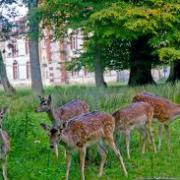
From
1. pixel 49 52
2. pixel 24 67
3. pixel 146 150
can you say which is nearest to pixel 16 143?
pixel 146 150

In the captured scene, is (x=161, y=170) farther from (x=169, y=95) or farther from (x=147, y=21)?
(x=147, y=21)

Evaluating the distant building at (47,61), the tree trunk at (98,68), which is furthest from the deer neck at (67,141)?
the distant building at (47,61)

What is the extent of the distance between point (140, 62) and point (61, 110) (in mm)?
14699

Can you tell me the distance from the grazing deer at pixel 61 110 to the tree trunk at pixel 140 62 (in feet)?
46.0

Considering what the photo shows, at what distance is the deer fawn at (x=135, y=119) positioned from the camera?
866 centimetres

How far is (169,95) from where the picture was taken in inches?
665

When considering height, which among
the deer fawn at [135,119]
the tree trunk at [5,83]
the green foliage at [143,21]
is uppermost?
the green foliage at [143,21]

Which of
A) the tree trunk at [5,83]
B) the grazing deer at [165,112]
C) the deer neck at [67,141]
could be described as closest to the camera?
the deer neck at [67,141]

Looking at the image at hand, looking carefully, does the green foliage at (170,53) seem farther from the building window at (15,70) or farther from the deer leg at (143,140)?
the building window at (15,70)

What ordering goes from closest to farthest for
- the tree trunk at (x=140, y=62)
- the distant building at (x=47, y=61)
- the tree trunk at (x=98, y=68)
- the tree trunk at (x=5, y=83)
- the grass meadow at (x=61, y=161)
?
the grass meadow at (x=61, y=161)
the tree trunk at (x=140, y=62)
the tree trunk at (x=98, y=68)
the tree trunk at (x=5, y=83)
the distant building at (x=47, y=61)

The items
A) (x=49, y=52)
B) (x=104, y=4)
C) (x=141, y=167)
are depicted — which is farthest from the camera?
(x=49, y=52)

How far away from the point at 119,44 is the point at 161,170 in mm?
18318

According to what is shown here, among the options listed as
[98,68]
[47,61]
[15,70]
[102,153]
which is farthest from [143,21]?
[15,70]

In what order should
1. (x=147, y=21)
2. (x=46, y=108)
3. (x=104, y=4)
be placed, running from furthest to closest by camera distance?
1. (x=104, y=4)
2. (x=147, y=21)
3. (x=46, y=108)
